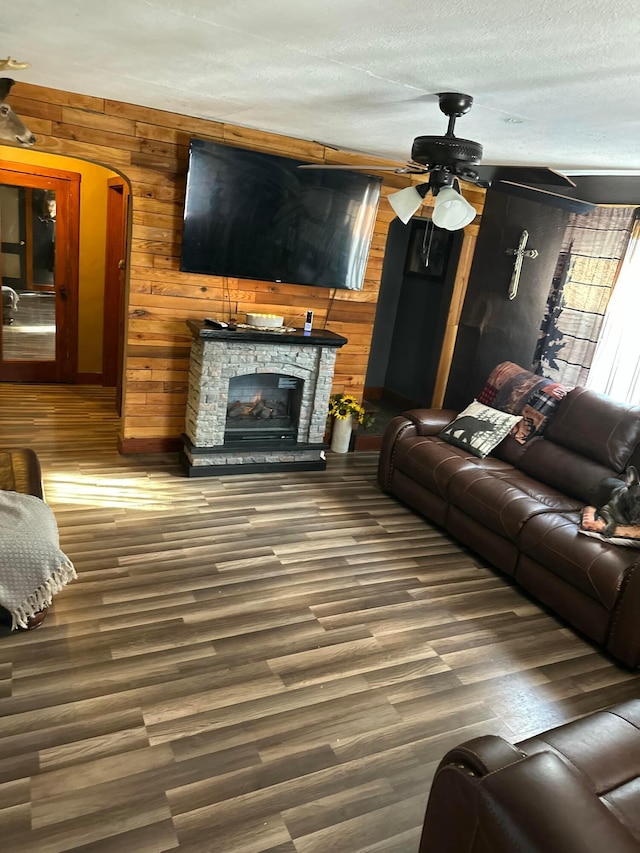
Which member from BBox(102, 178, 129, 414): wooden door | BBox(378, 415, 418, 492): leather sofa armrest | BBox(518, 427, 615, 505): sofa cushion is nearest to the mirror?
BBox(102, 178, 129, 414): wooden door

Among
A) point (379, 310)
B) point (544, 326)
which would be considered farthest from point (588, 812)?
point (379, 310)

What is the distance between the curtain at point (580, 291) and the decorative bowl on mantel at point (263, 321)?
2146 millimetres

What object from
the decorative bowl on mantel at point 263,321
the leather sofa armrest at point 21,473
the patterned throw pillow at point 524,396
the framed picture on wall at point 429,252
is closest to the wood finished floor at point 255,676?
the leather sofa armrest at point 21,473

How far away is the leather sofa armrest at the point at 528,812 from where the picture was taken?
1257 mm

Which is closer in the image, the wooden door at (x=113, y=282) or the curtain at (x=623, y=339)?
the curtain at (x=623, y=339)

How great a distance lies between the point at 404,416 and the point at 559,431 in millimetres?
1106

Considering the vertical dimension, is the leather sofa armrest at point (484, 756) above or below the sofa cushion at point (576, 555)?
above

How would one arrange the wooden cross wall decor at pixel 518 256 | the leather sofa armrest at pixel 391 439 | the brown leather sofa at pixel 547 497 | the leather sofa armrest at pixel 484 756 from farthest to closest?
the wooden cross wall decor at pixel 518 256 → the leather sofa armrest at pixel 391 439 → the brown leather sofa at pixel 547 497 → the leather sofa armrest at pixel 484 756

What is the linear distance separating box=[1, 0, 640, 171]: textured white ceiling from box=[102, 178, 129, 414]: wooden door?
224 cm

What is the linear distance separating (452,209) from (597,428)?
6.23ft

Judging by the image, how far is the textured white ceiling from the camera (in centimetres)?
178

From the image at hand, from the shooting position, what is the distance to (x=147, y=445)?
4754 mm

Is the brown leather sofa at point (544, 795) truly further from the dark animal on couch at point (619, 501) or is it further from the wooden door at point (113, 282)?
the wooden door at point (113, 282)

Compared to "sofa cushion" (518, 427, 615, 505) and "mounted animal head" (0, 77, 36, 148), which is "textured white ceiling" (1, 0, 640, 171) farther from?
"sofa cushion" (518, 427, 615, 505)
